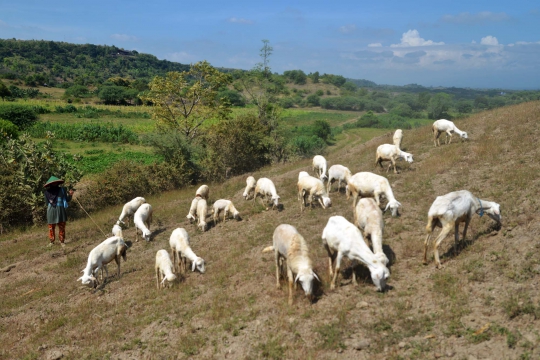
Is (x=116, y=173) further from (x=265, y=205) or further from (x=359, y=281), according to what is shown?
(x=359, y=281)

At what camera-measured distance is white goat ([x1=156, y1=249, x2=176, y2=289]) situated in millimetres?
10648

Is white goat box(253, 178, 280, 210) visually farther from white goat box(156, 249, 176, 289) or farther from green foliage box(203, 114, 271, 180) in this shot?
green foliage box(203, 114, 271, 180)

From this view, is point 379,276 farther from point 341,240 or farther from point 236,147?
point 236,147

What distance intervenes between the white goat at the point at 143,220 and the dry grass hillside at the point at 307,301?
0.42m

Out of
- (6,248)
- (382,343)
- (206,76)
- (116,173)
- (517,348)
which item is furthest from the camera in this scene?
(206,76)

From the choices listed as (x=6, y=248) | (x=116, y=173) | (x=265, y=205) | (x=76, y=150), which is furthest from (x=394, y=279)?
(x=76, y=150)

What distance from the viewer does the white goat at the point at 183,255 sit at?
36.8 feet

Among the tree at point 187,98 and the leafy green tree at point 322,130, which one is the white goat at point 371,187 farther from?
the leafy green tree at point 322,130

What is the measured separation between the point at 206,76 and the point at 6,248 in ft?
63.4

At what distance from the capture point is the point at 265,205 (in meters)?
17.0

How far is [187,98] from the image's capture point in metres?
30.8

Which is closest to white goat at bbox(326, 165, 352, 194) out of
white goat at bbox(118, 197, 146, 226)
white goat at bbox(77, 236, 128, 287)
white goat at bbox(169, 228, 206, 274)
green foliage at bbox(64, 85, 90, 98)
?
white goat at bbox(169, 228, 206, 274)

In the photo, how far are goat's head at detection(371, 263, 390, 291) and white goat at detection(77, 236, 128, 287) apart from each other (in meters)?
7.82

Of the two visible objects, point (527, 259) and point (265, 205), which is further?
point (265, 205)
